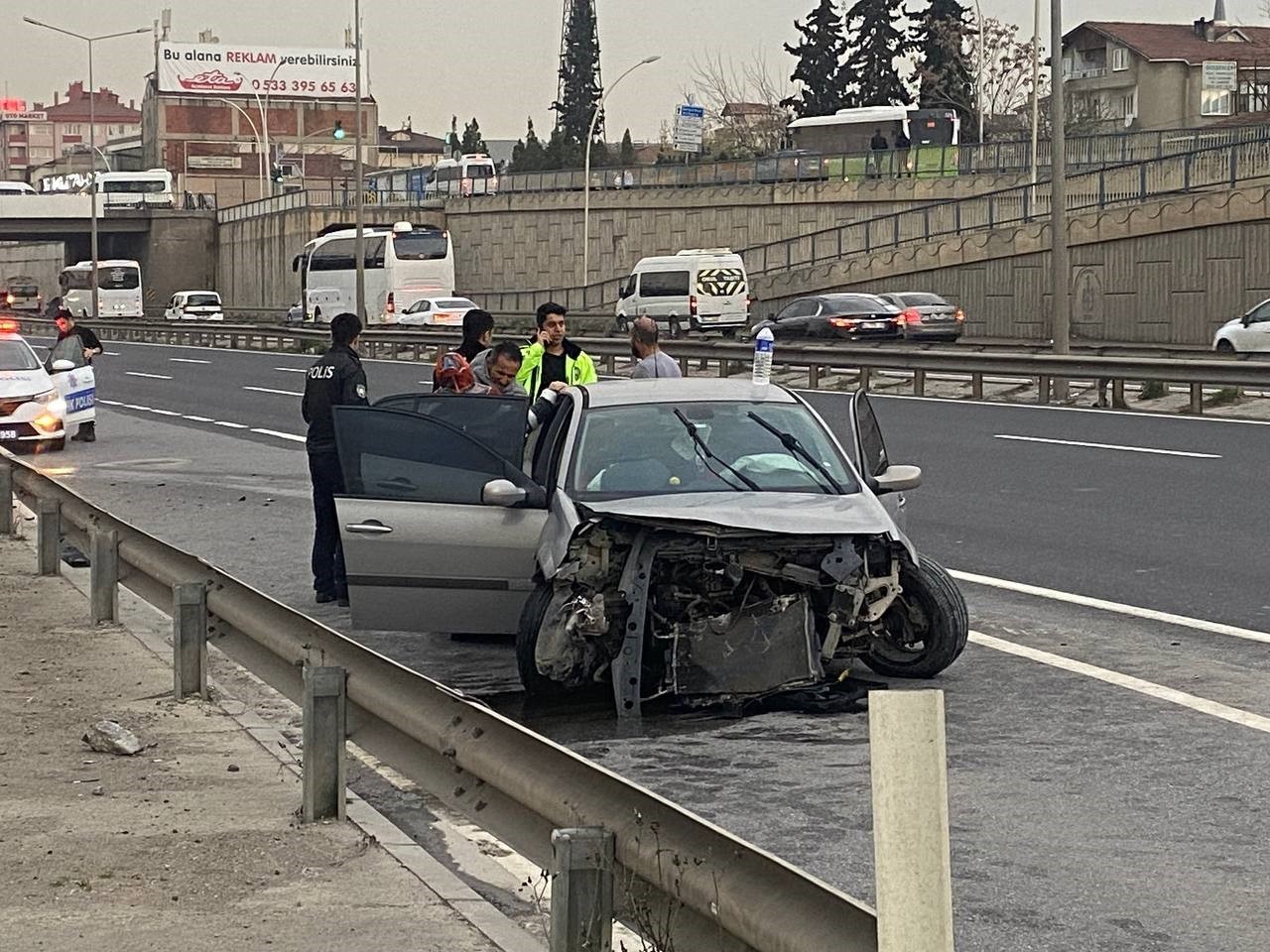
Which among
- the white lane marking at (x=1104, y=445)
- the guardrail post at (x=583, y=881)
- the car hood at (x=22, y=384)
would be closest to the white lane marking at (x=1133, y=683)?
the guardrail post at (x=583, y=881)

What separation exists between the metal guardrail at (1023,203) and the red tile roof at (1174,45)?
181 feet

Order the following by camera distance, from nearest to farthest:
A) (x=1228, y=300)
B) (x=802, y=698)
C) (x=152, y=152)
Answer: (x=802, y=698) → (x=1228, y=300) → (x=152, y=152)

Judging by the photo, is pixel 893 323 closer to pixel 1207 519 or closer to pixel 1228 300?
pixel 1228 300

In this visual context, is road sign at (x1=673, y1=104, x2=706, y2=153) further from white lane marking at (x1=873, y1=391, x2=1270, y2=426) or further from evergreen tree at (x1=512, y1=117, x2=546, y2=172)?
white lane marking at (x1=873, y1=391, x2=1270, y2=426)

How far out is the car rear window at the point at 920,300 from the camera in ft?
145

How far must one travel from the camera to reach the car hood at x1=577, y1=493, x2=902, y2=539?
318 inches

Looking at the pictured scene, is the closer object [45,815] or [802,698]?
[45,815]

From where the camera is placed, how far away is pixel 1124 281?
45.2 m

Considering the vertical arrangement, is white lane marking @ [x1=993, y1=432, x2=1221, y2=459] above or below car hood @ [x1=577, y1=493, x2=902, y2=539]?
below

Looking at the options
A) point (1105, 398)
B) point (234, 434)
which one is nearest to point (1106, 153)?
point (1105, 398)

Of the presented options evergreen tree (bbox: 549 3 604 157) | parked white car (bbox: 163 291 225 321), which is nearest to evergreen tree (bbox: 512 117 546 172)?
evergreen tree (bbox: 549 3 604 157)

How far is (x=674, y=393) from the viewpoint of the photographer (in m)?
10.1

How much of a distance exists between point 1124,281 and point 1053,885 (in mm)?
40747

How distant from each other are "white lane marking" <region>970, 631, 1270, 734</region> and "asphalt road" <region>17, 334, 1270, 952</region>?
0.02 metres
